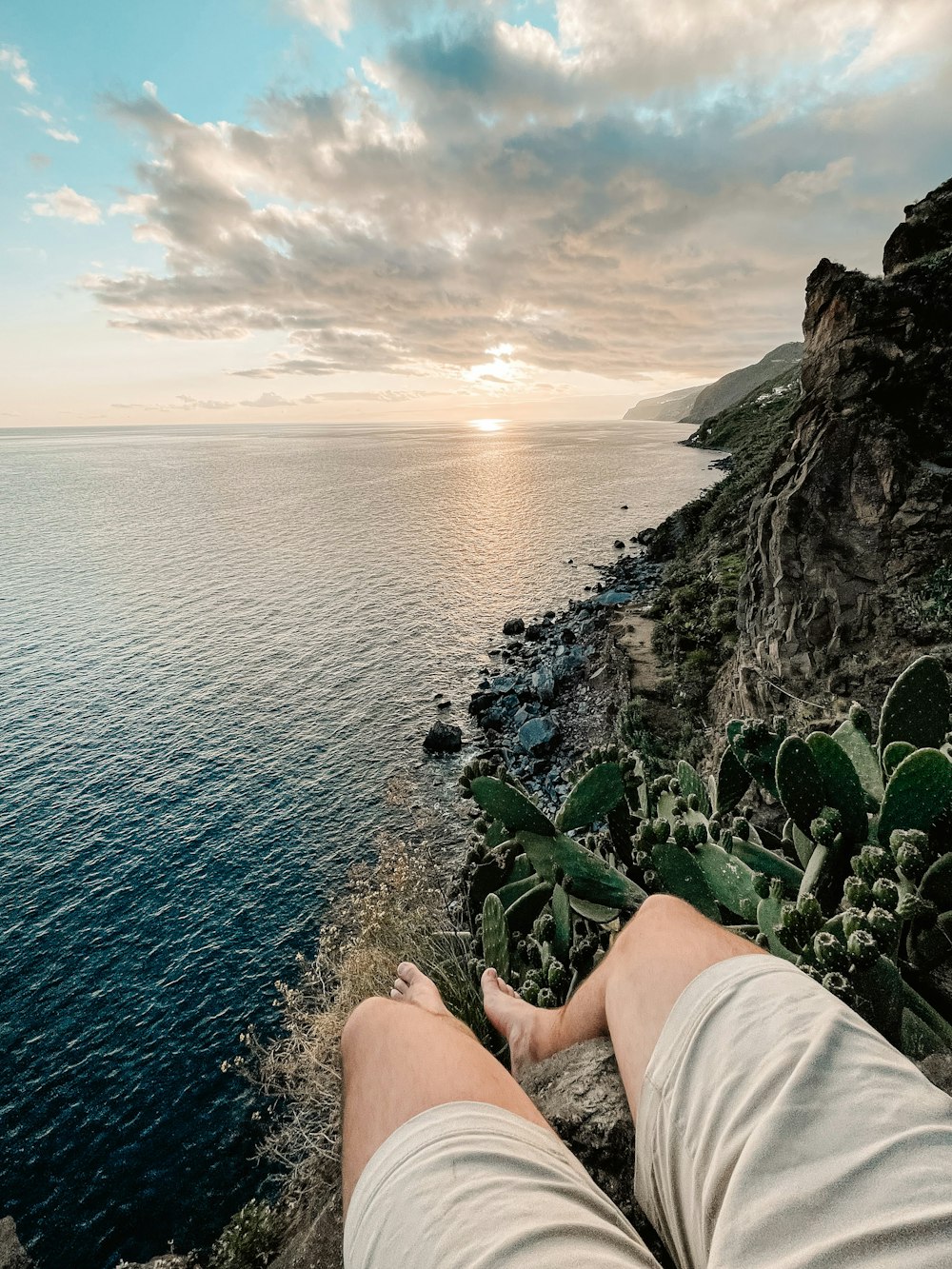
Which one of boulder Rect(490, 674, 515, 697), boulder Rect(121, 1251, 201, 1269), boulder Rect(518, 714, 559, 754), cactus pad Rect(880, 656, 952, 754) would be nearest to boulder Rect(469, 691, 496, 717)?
boulder Rect(490, 674, 515, 697)

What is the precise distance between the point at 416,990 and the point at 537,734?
16.4 metres

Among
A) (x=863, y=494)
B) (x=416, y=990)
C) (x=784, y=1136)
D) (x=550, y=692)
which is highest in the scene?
(x=863, y=494)

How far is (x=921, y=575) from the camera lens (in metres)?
9.62

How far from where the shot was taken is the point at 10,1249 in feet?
29.8

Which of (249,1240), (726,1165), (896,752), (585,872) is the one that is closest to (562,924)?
(585,872)

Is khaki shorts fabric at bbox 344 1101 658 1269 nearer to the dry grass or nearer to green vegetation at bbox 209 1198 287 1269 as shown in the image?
the dry grass

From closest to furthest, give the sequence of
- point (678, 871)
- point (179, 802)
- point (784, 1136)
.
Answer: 1. point (784, 1136)
2. point (678, 871)
3. point (179, 802)

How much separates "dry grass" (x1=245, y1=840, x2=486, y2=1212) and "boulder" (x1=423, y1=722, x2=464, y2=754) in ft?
22.0

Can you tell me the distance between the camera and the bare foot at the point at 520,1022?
3.25 m

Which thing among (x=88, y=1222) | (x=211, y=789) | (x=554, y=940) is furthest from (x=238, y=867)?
(x=554, y=940)

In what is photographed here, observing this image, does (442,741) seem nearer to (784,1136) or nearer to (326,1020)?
(326,1020)

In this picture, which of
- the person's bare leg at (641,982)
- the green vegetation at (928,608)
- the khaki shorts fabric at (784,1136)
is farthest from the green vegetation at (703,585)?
the khaki shorts fabric at (784,1136)

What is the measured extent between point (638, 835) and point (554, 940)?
123 cm

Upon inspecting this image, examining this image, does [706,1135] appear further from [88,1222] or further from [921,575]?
[88,1222]
